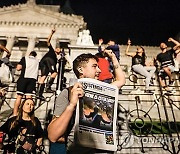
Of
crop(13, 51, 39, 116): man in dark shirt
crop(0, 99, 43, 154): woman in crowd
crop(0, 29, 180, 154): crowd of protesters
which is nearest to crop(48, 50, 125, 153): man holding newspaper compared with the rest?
crop(0, 29, 180, 154): crowd of protesters

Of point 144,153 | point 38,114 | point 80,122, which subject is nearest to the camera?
point 80,122

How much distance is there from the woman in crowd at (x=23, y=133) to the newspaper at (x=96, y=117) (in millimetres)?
2155

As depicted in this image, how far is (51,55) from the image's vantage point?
8.70 meters

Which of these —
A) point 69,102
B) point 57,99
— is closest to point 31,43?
point 57,99

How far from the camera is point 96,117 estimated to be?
2.08m

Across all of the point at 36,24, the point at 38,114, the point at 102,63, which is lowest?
the point at 38,114

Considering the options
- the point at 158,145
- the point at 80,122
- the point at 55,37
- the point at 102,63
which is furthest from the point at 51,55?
the point at 55,37

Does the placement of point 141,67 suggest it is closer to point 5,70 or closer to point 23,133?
point 5,70

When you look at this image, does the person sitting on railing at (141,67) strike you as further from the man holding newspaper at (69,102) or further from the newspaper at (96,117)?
the newspaper at (96,117)

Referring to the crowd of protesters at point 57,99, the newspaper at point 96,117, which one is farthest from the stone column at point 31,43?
the newspaper at point 96,117

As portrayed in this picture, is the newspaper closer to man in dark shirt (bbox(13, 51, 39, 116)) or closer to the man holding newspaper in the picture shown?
the man holding newspaper

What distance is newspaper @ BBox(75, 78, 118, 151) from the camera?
1.98m

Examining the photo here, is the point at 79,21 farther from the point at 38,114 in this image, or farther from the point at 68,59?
the point at 38,114

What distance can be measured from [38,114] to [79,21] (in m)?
30.5
